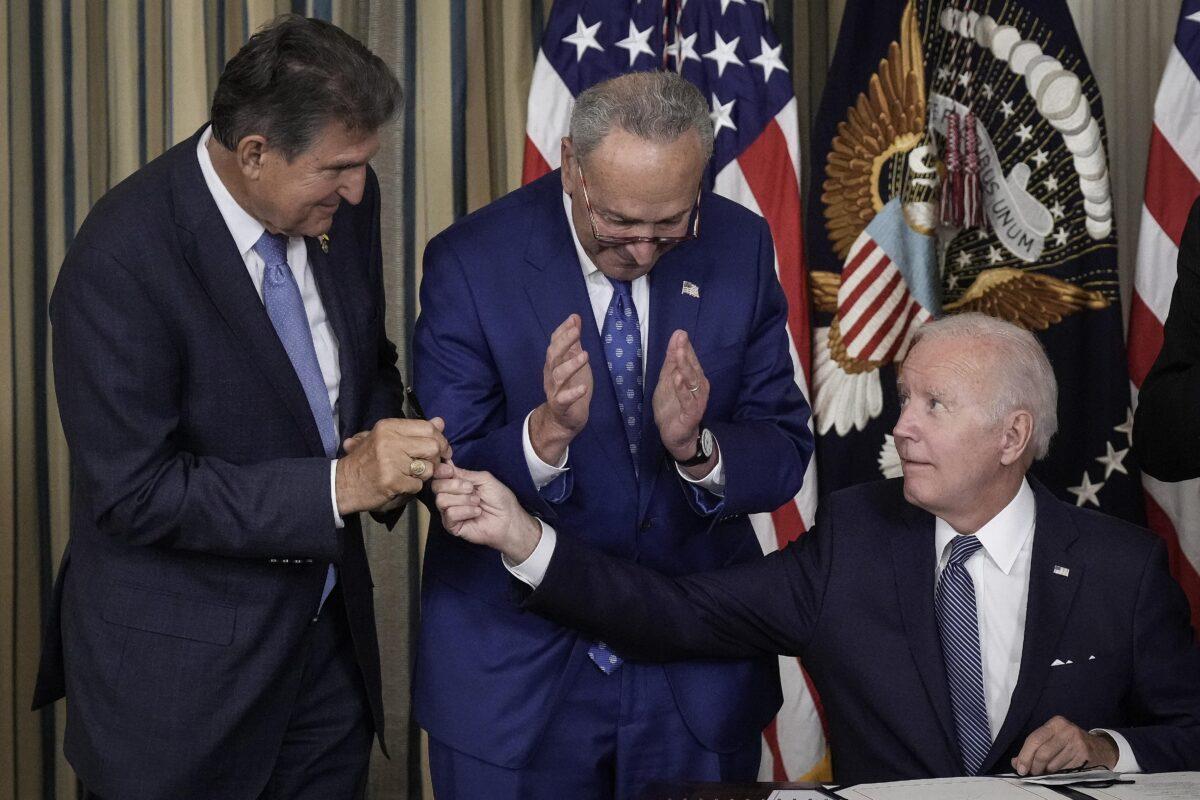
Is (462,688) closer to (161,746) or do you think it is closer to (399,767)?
(161,746)

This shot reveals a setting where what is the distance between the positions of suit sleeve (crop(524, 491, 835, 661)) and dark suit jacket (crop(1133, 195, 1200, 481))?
0.62m

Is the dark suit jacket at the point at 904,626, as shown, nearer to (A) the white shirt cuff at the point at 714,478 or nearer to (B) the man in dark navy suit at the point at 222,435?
(A) the white shirt cuff at the point at 714,478

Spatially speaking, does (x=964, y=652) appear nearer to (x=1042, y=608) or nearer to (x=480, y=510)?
(x=1042, y=608)

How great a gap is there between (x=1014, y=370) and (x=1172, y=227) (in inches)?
60.7

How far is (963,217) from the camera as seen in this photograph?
366 cm

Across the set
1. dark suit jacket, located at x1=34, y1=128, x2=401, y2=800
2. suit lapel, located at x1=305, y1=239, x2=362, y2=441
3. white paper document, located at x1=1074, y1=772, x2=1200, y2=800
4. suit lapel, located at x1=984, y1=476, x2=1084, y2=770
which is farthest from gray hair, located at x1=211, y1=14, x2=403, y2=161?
white paper document, located at x1=1074, y1=772, x2=1200, y2=800

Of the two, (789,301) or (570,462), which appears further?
(789,301)

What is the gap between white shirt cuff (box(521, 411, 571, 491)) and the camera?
2221mm

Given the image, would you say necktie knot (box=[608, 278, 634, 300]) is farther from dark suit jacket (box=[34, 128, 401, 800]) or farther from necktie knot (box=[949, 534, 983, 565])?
necktie knot (box=[949, 534, 983, 565])

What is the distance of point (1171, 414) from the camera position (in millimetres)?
2420

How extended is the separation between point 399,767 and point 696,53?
99.0 inches

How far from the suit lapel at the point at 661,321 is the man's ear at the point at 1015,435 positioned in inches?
22.6

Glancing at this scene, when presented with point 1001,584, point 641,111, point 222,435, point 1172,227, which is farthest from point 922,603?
point 1172,227

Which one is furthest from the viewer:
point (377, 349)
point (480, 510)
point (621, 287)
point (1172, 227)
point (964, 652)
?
point (1172, 227)
